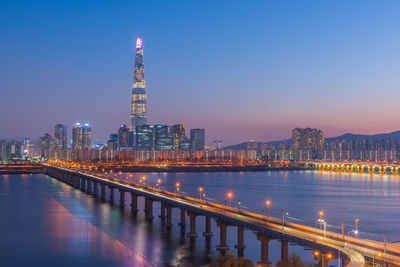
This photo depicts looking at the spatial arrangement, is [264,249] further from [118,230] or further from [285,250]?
[118,230]

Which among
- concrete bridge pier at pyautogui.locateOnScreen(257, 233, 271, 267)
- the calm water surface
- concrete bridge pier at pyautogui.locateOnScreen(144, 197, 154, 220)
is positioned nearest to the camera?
concrete bridge pier at pyautogui.locateOnScreen(257, 233, 271, 267)

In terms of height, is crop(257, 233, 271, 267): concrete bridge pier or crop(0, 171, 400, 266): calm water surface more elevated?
crop(257, 233, 271, 267): concrete bridge pier

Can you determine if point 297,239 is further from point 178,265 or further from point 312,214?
point 312,214

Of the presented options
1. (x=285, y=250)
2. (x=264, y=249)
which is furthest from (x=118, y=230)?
(x=285, y=250)

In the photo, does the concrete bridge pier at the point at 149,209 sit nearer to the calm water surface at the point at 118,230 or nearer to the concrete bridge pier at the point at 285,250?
→ the calm water surface at the point at 118,230

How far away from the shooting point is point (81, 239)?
5425 cm

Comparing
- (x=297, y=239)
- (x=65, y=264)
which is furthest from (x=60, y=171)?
(x=297, y=239)

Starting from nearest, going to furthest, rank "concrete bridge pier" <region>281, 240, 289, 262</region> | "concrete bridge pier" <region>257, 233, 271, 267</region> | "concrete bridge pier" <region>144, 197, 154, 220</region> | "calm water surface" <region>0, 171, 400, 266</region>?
1. "concrete bridge pier" <region>281, 240, 289, 262</region>
2. "concrete bridge pier" <region>257, 233, 271, 267</region>
3. "calm water surface" <region>0, 171, 400, 266</region>
4. "concrete bridge pier" <region>144, 197, 154, 220</region>

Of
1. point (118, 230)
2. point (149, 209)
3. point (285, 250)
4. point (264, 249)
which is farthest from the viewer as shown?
point (149, 209)

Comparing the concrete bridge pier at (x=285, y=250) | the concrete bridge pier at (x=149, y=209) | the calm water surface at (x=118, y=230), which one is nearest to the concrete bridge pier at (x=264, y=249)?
the concrete bridge pier at (x=285, y=250)

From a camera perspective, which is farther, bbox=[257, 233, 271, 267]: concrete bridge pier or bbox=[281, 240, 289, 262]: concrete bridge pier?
bbox=[257, 233, 271, 267]: concrete bridge pier

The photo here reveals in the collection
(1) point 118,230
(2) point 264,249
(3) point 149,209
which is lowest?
(1) point 118,230

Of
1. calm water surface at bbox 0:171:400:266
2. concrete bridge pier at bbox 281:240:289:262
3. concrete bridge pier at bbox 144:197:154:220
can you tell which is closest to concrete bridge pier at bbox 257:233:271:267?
concrete bridge pier at bbox 281:240:289:262

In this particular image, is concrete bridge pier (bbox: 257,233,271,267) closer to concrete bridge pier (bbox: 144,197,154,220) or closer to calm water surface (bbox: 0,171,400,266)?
calm water surface (bbox: 0,171,400,266)
